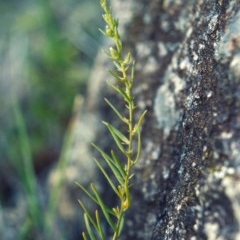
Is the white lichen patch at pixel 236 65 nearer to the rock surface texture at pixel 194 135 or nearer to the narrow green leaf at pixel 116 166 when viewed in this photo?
the rock surface texture at pixel 194 135

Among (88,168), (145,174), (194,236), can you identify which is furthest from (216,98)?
(88,168)

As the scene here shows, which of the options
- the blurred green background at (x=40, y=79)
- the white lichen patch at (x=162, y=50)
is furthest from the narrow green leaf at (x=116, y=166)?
the blurred green background at (x=40, y=79)

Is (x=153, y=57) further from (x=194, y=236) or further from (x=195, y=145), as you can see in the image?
(x=194, y=236)

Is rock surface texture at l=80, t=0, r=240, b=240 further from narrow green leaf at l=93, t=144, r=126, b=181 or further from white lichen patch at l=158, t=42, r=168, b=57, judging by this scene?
narrow green leaf at l=93, t=144, r=126, b=181

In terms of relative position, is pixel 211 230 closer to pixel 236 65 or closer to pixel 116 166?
pixel 116 166

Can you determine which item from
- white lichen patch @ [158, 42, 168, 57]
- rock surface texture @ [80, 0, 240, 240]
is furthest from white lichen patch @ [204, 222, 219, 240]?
white lichen patch @ [158, 42, 168, 57]

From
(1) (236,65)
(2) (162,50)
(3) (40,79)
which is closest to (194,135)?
(1) (236,65)

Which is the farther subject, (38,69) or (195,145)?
(38,69)
